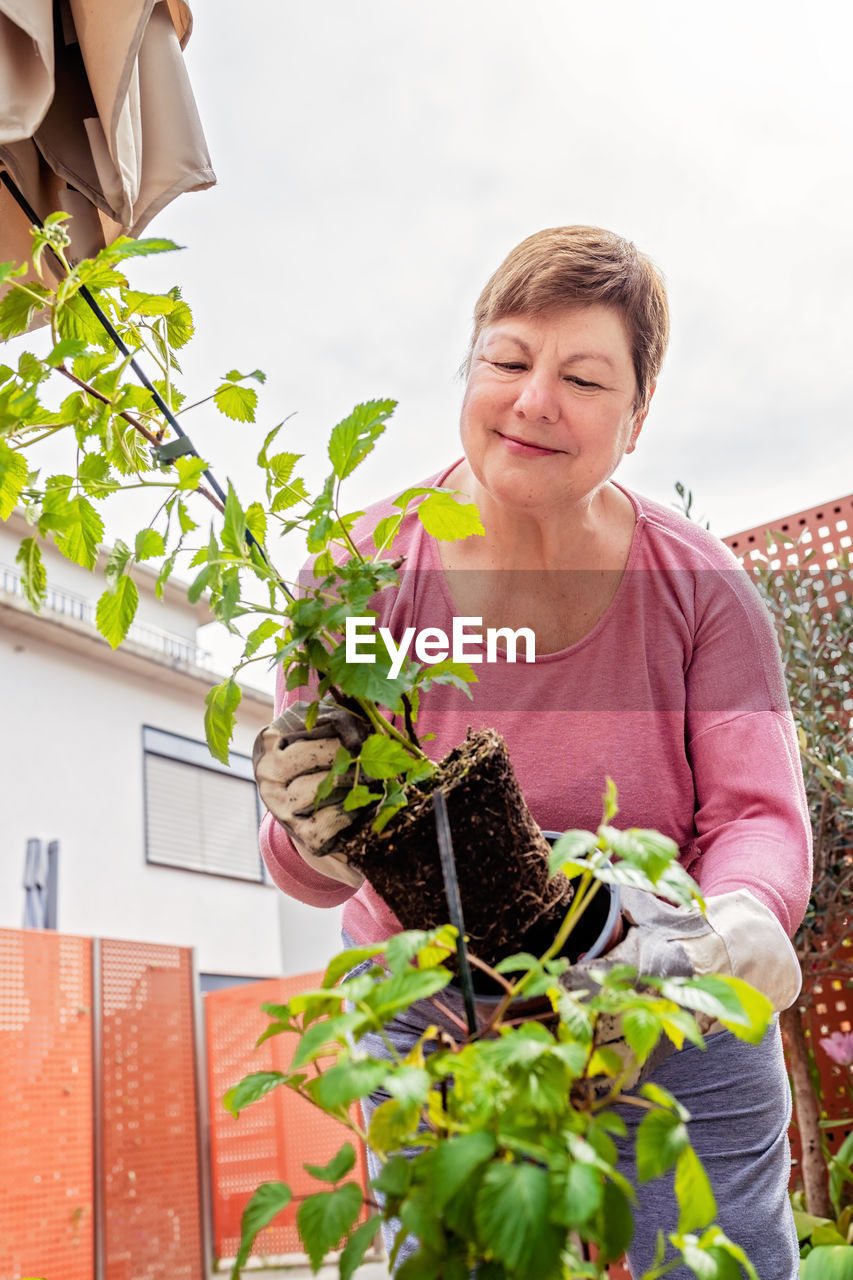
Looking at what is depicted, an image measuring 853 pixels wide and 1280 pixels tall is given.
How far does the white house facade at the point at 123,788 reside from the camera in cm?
886

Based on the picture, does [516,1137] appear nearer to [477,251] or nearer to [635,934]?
[635,934]

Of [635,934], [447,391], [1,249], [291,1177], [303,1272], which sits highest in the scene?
[1,249]

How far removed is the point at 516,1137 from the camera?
0.46 meters

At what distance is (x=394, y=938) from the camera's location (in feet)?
1.71

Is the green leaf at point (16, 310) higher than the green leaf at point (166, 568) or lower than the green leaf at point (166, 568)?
higher

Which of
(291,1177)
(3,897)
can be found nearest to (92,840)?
(3,897)

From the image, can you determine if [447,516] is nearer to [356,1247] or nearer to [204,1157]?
[356,1247]

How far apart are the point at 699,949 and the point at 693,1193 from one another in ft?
1.19

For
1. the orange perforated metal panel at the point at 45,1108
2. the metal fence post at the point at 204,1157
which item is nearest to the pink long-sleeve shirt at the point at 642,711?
the orange perforated metal panel at the point at 45,1108

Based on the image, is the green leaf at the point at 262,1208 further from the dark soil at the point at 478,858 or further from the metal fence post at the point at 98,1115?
the metal fence post at the point at 98,1115

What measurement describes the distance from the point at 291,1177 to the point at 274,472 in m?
7.54

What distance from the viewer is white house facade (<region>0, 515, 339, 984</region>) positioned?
8.86 meters

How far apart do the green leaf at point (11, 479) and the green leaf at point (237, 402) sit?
0.58 ft

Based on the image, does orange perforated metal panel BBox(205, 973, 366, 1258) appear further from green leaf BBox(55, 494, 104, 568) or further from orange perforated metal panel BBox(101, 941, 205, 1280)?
green leaf BBox(55, 494, 104, 568)
